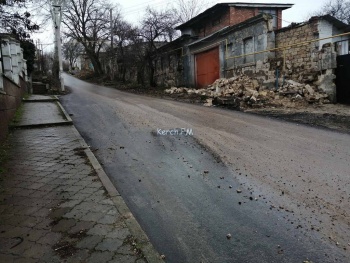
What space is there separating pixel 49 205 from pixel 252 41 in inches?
696

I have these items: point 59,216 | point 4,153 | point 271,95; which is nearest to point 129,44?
point 271,95

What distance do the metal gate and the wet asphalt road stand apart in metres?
6.04

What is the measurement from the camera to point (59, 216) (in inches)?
140

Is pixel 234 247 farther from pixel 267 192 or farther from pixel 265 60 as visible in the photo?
pixel 265 60

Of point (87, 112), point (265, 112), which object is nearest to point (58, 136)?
point (87, 112)

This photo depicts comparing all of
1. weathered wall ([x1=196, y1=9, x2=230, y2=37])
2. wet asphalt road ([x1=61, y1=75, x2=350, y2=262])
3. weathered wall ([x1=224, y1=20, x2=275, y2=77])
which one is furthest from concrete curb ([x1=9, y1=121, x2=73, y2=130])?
weathered wall ([x1=196, y1=9, x2=230, y2=37])

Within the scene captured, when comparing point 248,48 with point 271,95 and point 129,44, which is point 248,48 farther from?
point 129,44

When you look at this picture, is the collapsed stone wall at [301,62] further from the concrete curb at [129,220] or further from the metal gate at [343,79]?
the concrete curb at [129,220]

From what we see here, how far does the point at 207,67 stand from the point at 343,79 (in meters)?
12.5

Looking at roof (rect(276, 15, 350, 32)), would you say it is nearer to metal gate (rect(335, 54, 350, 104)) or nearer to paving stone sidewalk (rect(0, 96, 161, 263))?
metal gate (rect(335, 54, 350, 104))

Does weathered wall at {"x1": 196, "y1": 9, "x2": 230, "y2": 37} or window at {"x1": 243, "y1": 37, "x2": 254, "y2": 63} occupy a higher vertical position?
weathered wall at {"x1": 196, "y1": 9, "x2": 230, "y2": 37}

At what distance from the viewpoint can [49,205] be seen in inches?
152

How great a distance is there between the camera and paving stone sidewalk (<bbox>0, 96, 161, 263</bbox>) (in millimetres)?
2836

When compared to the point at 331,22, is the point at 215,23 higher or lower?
higher
